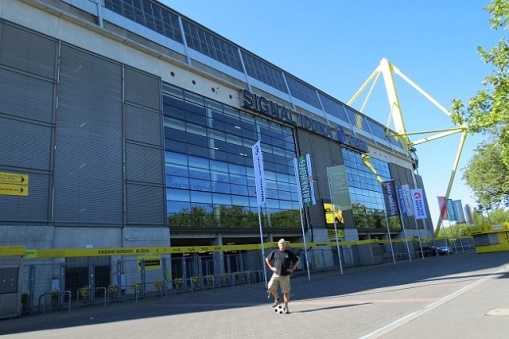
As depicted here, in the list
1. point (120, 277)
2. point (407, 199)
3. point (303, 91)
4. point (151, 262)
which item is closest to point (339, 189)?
point (151, 262)

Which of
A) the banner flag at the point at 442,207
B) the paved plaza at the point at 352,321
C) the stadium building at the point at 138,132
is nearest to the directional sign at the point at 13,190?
the stadium building at the point at 138,132

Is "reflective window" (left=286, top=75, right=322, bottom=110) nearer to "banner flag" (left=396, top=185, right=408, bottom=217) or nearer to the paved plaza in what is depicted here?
"banner flag" (left=396, top=185, right=408, bottom=217)

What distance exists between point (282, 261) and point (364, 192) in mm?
44263

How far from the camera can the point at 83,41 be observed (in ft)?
81.0

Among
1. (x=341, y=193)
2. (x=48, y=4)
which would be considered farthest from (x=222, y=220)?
(x=48, y=4)

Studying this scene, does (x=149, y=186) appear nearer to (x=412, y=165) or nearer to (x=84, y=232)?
(x=84, y=232)

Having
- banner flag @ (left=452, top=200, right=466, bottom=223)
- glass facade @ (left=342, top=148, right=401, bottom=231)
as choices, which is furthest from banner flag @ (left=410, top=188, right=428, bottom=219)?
banner flag @ (left=452, top=200, right=466, bottom=223)

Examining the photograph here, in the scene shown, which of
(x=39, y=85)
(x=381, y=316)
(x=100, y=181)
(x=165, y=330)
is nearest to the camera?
(x=381, y=316)

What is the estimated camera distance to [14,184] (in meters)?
19.8

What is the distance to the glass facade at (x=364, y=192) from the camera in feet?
163

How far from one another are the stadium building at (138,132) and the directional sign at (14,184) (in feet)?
0.29

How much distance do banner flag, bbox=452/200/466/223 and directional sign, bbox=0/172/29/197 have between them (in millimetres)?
56867

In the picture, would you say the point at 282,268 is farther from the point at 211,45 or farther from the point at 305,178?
the point at 211,45

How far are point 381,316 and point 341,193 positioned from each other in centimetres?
2258
